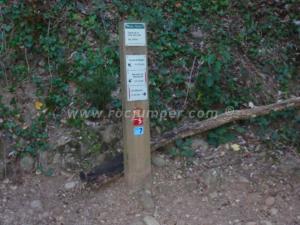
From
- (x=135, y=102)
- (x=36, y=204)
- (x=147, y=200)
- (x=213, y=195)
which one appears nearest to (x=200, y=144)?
(x=213, y=195)

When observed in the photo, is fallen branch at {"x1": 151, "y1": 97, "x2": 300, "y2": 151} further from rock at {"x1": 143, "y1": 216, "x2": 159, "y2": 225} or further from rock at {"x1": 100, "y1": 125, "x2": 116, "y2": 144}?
rock at {"x1": 143, "y1": 216, "x2": 159, "y2": 225}

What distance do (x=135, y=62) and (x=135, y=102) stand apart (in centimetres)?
33

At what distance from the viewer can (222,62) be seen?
511cm

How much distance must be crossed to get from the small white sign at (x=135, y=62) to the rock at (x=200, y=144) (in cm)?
99

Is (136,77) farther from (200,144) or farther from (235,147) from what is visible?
(235,147)

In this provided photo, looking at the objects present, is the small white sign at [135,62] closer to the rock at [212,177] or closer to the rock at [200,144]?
the rock at [200,144]

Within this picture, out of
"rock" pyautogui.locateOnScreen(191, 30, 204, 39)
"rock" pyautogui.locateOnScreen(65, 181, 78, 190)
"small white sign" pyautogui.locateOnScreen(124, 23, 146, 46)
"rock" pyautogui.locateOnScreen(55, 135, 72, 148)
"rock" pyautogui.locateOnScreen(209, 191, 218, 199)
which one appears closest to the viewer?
"small white sign" pyautogui.locateOnScreen(124, 23, 146, 46)

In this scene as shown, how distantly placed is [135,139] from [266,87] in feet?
6.14

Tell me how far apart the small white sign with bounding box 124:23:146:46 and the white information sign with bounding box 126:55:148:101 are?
0.11m

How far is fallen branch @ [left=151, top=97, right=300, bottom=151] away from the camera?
171 inches

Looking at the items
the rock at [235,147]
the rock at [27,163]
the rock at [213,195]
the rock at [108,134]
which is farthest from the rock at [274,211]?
the rock at [27,163]

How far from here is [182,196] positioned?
408cm

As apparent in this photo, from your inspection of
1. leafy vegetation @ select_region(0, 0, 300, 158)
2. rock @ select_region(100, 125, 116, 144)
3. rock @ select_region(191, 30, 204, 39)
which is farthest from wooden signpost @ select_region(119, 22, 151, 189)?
rock @ select_region(191, 30, 204, 39)

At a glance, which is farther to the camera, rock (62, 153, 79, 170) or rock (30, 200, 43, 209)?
rock (62, 153, 79, 170)
